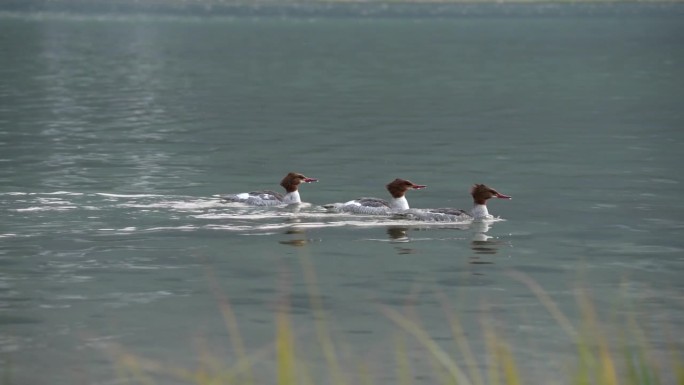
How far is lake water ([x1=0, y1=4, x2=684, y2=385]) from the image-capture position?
1905 centimetres

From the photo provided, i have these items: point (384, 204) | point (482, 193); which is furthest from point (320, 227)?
point (482, 193)

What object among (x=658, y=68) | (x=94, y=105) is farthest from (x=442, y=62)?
(x=94, y=105)

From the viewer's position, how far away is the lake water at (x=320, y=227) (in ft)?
62.5

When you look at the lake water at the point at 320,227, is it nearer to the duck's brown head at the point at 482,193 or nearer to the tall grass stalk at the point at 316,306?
the tall grass stalk at the point at 316,306

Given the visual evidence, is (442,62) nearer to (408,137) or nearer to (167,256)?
(408,137)

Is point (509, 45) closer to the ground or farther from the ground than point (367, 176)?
farther from the ground

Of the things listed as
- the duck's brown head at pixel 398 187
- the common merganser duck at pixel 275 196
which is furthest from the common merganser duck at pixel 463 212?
the common merganser duck at pixel 275 196

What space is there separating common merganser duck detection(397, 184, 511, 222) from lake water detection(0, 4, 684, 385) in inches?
14.2

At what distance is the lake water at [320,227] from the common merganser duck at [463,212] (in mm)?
361

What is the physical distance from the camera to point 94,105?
196 feet

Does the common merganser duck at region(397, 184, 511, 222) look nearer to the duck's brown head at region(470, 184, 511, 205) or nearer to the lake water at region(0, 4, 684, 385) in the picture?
the duck's brown head at region(470, 184, 511, 205)

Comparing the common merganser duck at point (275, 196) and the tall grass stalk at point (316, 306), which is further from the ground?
the common merganser duck at point (275, 196)

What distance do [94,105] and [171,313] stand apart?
40428 millimetres

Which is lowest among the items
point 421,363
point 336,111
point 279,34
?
point 421,363
